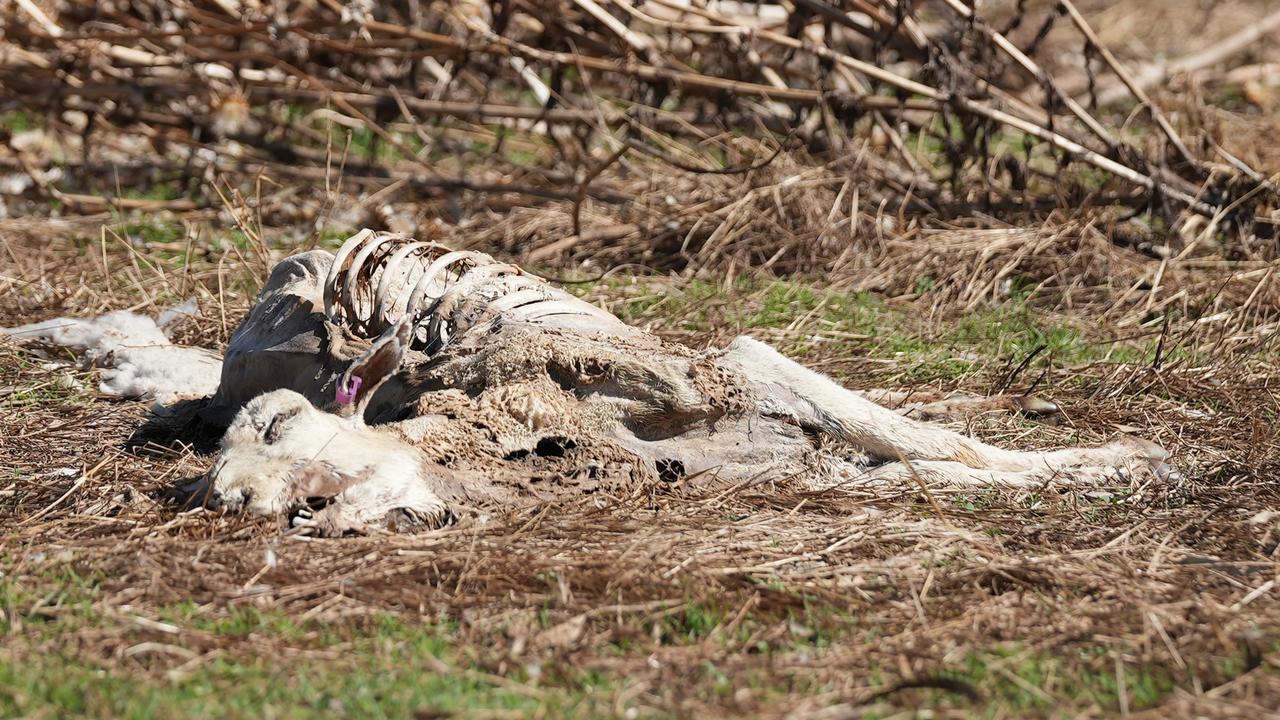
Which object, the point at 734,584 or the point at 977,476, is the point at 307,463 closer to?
the point at 734,584

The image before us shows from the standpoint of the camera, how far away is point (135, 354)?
5.23 m

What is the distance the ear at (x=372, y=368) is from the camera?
382 centimetres

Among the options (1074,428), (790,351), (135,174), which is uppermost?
(1074,428)

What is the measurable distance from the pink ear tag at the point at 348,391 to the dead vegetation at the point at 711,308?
1.63 feet

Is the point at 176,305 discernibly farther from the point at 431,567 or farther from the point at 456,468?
the point at 431,567

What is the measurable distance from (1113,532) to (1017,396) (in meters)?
1.39

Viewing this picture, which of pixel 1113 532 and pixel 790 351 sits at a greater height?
pixel 1113 532

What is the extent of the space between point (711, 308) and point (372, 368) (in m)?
2.66

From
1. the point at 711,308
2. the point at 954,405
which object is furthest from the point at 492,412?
the point at 711,308

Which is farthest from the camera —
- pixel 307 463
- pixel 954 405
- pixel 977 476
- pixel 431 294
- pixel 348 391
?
pixel 954 405

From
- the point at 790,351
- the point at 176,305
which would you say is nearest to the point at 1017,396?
the point at 790,351

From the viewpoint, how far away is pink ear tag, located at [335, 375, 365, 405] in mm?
3838

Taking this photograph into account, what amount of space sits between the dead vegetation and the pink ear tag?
50 cm

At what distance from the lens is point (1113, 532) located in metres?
3.67
